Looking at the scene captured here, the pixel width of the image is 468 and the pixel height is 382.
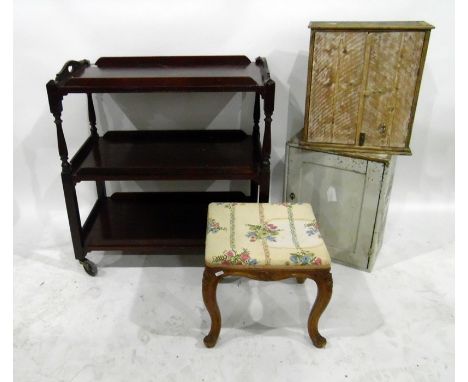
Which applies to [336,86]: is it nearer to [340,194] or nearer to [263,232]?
[340,194]

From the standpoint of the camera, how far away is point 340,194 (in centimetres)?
221

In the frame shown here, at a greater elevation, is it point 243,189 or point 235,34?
point 235,34

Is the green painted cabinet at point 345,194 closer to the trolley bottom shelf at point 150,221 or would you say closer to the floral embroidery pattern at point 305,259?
the trolley bottom shelf at point 150,221

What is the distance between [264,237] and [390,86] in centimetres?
87

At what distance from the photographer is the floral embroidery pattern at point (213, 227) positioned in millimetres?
1841

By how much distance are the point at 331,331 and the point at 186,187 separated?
3.86 ft

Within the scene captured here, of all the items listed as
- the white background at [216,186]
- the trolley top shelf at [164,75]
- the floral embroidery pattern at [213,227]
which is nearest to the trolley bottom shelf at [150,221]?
the white background at [216,186]

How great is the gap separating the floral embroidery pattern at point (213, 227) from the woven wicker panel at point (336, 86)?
64cm

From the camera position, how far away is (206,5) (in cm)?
224

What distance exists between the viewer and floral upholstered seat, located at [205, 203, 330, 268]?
169 cm

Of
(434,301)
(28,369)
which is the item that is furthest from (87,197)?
(434,301)

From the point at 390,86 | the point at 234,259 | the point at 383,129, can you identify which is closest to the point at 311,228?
the point at 234,259

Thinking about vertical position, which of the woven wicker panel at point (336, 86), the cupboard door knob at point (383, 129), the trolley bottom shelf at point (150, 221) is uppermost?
the woven wicker panel at point (336, 86)

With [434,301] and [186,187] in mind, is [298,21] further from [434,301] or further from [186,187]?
[434,301]
